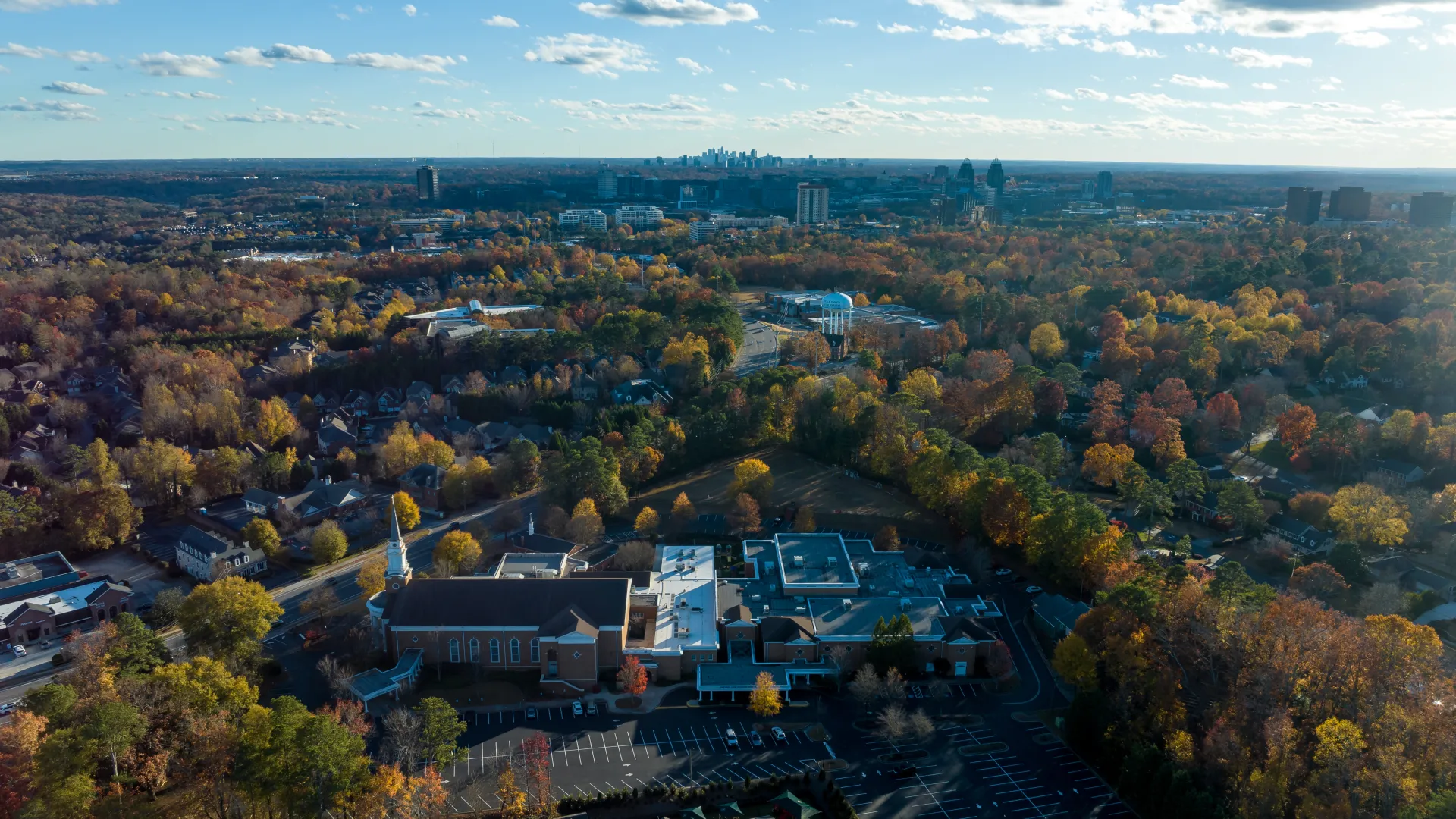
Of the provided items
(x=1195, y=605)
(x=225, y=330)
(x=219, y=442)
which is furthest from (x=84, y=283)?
(x=1195, y=605)

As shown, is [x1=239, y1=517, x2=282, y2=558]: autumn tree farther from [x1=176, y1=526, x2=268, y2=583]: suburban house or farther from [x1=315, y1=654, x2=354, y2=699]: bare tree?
[x1=315, y1=654, x2=354, y2=699]: bare tree

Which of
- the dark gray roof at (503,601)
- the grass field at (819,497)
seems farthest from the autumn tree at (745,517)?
the dark gray roof at (503,601)

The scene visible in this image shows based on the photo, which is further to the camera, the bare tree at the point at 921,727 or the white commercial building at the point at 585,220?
the white commercial building at the point at 585,220

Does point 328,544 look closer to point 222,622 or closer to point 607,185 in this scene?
point 222,622

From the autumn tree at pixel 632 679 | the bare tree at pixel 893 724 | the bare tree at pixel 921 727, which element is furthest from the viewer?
the autumn tree at pixel 632 679

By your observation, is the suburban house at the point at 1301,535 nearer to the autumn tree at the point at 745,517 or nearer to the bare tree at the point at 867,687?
the bare tree at the point at 867,687

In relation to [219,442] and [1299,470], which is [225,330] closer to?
[219,442]

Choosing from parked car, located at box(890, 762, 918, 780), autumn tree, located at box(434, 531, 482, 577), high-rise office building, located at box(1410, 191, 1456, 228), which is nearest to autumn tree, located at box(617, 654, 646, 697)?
parked car, located at box(890, 762, 918, 780)
